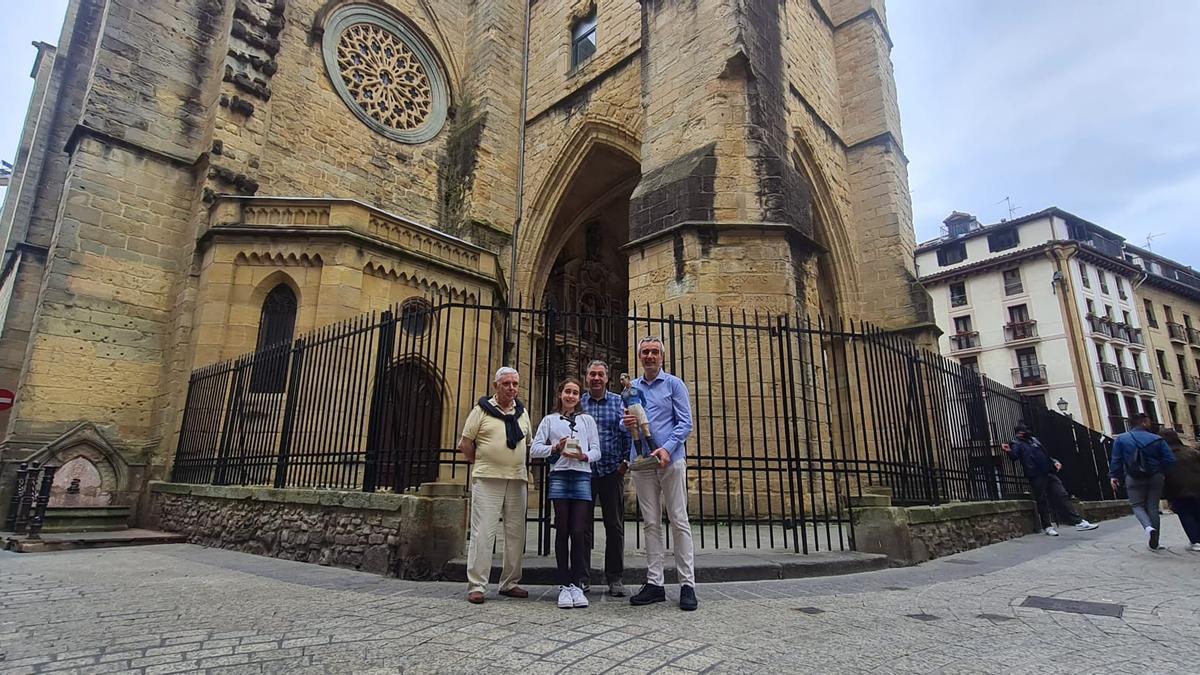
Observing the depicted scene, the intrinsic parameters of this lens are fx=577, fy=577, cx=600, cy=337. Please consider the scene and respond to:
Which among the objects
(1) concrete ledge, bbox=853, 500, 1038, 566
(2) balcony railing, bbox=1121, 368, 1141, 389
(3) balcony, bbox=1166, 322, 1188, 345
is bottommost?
(1) concrete ledge, bbox=853, 500, 1038, 566

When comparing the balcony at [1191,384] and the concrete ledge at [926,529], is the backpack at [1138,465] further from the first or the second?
the balcony at [1191,384]

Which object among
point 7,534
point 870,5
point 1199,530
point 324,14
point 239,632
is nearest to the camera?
point 239,632

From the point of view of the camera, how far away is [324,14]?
1378 cm

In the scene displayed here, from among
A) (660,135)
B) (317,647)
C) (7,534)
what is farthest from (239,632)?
(660,135)

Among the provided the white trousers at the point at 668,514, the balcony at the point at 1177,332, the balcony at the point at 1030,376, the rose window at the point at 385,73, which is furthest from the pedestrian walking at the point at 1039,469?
the balcony at the point at 1177,332

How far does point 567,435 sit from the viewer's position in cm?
383

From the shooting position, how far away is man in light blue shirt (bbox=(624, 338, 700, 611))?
351 cm

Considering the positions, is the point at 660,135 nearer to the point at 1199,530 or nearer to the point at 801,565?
the point at 801,565

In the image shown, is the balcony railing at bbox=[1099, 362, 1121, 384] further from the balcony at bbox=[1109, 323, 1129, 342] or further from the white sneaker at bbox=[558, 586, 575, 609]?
the white sneaker at bbox=[558, 586, 575, 609]

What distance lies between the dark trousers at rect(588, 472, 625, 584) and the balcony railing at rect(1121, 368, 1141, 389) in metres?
34.3

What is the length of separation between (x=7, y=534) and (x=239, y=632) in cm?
779

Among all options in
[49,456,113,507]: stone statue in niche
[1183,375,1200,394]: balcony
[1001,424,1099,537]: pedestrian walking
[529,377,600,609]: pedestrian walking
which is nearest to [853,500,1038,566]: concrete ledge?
[1001,424,1099,537]: pedestrian walking

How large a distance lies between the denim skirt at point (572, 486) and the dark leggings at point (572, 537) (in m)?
0.04

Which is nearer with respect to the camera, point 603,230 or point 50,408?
point 50,408
